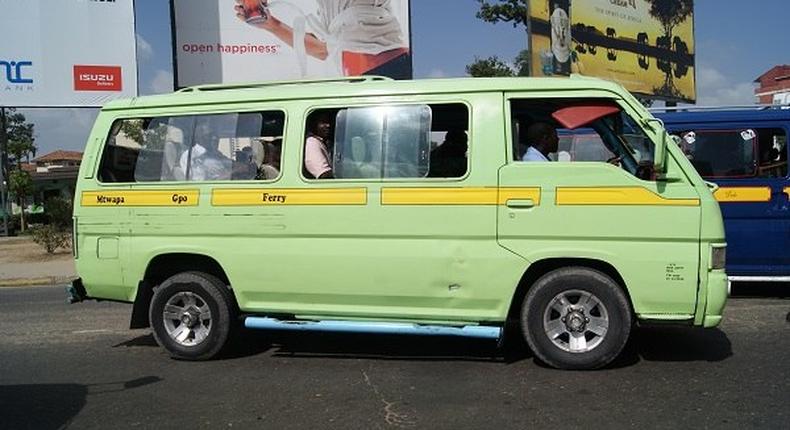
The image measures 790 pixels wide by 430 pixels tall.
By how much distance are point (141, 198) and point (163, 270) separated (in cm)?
69

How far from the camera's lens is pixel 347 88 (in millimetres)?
5973

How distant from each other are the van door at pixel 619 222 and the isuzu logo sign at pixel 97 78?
644 inches

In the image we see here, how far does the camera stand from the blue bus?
8.24 metres

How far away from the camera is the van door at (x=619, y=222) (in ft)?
17.4

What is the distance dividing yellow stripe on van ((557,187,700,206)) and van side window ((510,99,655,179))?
9.2 inches

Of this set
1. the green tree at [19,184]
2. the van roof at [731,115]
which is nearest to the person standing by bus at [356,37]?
the van roof at [731,115]

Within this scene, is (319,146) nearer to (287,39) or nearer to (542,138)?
(542,138)

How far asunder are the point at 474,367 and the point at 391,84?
244cm

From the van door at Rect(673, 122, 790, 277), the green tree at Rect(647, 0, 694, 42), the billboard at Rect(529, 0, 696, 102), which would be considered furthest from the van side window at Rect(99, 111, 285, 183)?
the green tree at Rect(647, 0, 694, 42)

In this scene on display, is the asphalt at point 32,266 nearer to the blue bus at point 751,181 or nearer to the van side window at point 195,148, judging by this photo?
the van side window at point 195,148

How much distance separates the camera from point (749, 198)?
8320mm

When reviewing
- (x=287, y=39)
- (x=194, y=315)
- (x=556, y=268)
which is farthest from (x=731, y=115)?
(x=287, y=39)

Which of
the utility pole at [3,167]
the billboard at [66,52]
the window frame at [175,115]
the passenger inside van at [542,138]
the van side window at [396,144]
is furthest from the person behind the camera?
the utility pole at [3,167]

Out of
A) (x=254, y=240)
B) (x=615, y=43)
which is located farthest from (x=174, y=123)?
(x=615, y=43)
